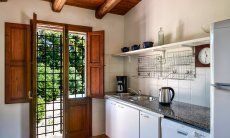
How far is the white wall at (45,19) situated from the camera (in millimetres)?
2930

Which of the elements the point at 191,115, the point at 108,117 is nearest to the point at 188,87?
the point at 191,115

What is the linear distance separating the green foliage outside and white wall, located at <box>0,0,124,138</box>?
397 millimetres

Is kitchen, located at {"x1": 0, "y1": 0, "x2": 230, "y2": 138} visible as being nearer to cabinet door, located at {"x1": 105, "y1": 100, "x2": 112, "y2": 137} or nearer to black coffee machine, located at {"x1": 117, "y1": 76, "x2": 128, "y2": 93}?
cabinet door, located at {"x1": 105, "y1": 100, "x2": 112, "y2": 137}

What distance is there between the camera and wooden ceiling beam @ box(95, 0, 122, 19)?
10.5 feet

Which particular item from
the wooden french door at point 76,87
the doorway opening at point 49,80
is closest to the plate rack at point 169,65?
the wooden french door at point 76,87

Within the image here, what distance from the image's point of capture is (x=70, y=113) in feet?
11.3

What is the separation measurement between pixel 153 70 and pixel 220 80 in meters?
1.86

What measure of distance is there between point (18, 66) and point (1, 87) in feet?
1.37

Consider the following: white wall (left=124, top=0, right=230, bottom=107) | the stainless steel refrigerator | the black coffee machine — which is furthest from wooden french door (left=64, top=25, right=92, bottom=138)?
the stainless steel refrigerator

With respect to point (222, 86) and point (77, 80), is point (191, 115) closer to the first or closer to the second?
point (222, 86)

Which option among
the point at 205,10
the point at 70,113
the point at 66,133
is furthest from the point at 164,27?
the point at 66,133

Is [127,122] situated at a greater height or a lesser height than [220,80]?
lesser

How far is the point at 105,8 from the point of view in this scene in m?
3.42

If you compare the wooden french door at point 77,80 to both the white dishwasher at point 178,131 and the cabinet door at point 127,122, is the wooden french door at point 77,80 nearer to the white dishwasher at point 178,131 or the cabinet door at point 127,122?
the cabinet door at point 127,122
